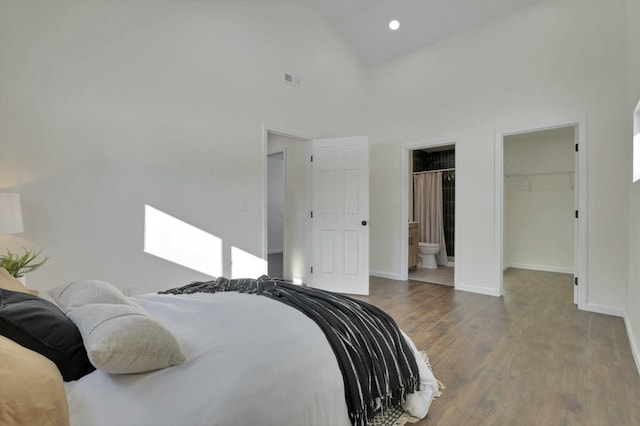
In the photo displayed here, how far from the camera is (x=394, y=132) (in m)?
4.92

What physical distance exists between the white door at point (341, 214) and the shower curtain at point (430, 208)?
2670mm

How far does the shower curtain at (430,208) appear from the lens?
20.1ft

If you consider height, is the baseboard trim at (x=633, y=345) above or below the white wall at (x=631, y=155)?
below

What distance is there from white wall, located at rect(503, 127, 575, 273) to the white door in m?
2.88

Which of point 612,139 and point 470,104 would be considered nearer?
point 612,139

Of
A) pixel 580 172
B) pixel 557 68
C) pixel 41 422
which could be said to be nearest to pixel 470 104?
pixel 557 68

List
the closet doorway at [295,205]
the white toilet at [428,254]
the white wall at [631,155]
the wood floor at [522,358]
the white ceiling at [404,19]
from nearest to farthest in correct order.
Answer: the wood floor at [522,358] < the white wall at [631,155] < the white ceiling at [404,19] < the closet doorway at [295,205] < the white toilet at [428,254]

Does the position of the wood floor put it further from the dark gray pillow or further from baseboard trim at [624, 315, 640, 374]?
the dark gray pillow

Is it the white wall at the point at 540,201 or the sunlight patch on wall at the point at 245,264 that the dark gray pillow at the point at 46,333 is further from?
the white wall at the point at 540,201

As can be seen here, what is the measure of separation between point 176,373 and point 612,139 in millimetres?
4322

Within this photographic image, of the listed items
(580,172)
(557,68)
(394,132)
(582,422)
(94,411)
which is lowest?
(582,422)

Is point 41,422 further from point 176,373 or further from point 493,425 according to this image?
point 493,425

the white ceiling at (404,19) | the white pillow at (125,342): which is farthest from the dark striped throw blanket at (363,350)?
the white ceiling at (404,19)

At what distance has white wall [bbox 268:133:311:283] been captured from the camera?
4445 millimetres
